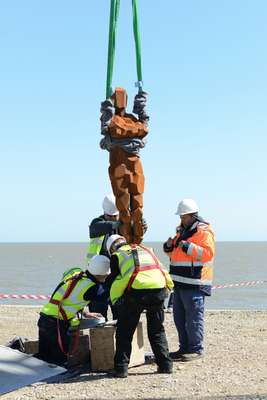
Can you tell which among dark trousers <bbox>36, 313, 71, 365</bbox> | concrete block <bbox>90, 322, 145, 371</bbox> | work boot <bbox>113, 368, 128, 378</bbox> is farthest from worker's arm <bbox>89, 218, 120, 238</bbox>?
work boot <bbox>113, 368, 128, 378</bbox>

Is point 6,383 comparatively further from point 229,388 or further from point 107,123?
point 107,123

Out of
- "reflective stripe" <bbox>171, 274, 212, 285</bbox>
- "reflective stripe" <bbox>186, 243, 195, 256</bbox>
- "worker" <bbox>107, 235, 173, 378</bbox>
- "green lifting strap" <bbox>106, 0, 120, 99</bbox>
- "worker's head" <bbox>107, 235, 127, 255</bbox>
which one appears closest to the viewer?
"green lifting strap" <bbox>106, 0, 120, 99</bbox>

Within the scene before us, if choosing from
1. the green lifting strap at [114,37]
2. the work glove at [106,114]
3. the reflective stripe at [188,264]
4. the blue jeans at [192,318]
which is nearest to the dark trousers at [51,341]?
the blue jeans at [192,318]

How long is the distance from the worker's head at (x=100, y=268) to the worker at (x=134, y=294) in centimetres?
15

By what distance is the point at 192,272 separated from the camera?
7.45m

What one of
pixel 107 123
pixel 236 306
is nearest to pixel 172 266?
pixel 107 123

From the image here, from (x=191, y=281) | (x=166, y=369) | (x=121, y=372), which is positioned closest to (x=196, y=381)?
(x=166, y=369)

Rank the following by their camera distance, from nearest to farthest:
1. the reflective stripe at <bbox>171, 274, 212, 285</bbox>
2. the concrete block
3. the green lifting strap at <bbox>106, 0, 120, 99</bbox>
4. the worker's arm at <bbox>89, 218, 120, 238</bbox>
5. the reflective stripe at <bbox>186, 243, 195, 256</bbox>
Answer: the green lifting strap at <bbox>106, 0, 120, 99</bbox> → the concrete block → the reflective stripe at <bbox>186, 243, 195, 256</bbox> → the reflective stripe at <bbox>171, 274, 212, 285</bbox> → the worker's arm at <bbox>89, 218, 120, 238</bbox>

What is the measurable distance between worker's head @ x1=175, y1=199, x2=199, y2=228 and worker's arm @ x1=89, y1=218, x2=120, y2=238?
86 cm

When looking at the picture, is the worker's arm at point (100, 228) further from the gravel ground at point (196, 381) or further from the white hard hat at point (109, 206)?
the gravel ground at point (196, 381)

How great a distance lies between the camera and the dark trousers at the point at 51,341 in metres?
6.85

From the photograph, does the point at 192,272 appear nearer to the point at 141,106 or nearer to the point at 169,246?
the point at 169,246

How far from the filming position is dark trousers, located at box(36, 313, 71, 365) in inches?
270

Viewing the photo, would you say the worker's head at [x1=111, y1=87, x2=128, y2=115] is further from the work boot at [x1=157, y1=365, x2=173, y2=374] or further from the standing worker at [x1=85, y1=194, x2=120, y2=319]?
the work boot at [x1=157, y1=365, x2=173, y2=374]
